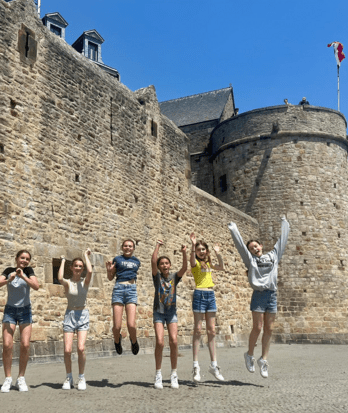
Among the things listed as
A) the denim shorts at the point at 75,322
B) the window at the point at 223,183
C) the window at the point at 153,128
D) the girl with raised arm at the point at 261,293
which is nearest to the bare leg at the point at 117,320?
the denim shorts at the point at 75,322

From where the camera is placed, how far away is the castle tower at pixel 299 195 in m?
17.0

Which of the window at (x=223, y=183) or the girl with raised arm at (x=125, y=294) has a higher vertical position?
the window at (x=223, y=183)

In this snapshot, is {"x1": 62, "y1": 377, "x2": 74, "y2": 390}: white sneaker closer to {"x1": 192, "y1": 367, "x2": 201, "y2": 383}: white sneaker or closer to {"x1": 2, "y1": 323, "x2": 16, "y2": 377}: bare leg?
{"x1": 2, "y1": 323, "x2": 16, "y2": 377}: bare leg

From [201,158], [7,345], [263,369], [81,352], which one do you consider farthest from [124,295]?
[201,158]

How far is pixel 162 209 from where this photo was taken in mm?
12500

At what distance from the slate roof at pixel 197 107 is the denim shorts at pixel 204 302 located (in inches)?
730

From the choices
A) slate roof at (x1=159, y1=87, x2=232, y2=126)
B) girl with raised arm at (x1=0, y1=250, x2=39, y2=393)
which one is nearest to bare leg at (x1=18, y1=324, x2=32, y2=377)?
girl with raised arm at (x1=0, y1=250, x2=39, y2=393)

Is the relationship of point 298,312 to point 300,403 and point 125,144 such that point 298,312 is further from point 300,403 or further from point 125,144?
point 300,403

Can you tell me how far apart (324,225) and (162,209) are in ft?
24.7

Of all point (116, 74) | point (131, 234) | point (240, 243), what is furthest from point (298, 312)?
point (116, 74)

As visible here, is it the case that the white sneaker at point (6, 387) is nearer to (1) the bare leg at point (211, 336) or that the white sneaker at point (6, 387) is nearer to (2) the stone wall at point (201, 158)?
(1) the bare leg at point (211, 336)

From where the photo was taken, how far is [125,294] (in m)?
5.29

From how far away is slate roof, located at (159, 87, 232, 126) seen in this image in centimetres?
2380

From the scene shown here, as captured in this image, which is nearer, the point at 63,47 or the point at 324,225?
the point at 63,47
